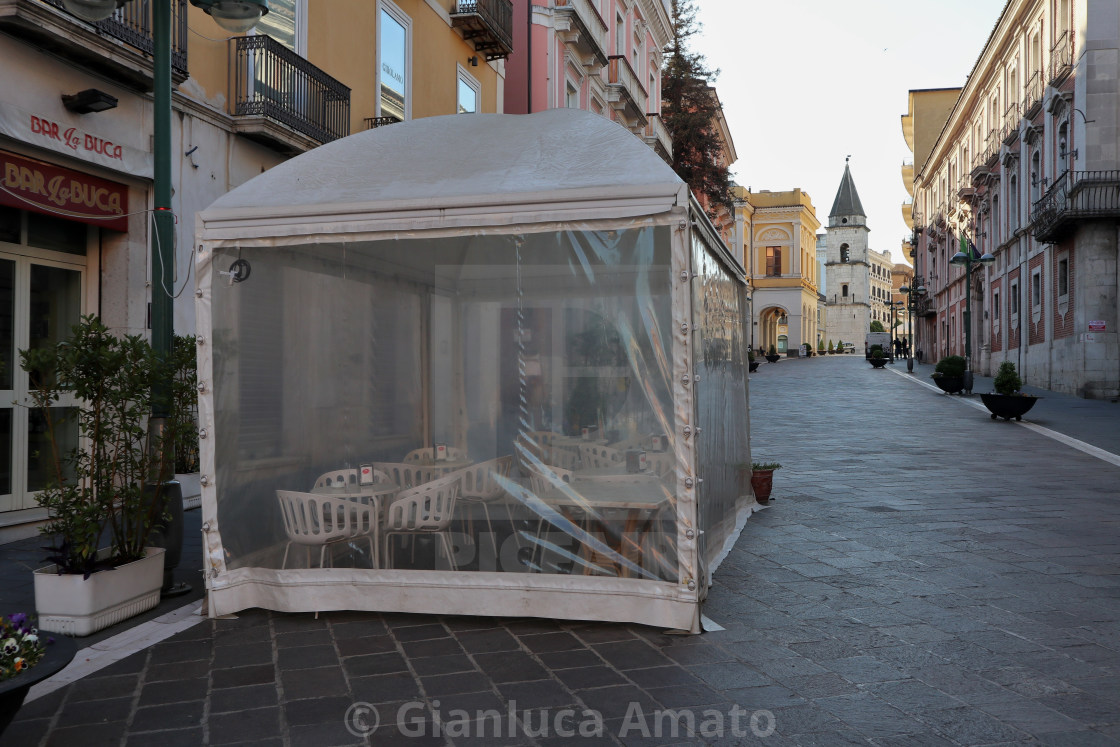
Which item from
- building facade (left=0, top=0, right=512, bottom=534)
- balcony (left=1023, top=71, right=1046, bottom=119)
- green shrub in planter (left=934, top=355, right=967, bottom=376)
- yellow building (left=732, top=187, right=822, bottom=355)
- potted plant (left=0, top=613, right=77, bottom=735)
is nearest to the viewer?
potted plant (left=0, top=613, right=77, bottom=735)

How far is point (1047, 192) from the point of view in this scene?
26.7 m

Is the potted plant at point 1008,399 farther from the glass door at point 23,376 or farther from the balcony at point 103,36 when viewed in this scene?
the glass door at point 23,376

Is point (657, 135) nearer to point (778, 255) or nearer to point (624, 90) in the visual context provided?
point (624, 90)

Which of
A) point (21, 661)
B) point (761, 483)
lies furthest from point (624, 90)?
point (21, 661)

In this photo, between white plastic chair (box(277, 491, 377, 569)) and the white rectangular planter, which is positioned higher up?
white plastic chair (box(277, 491, 377, 569))

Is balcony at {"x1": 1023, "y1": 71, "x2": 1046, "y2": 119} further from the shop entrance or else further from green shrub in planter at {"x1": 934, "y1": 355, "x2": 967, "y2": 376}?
the shop entrance

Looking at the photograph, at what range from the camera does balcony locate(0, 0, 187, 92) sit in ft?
24.6

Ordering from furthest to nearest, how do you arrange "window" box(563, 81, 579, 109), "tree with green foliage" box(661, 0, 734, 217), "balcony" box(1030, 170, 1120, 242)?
"tree with green foliage" box(661, 0, 734, 217), "balcony" box(1030, 170, 1120, 242), "window" box(563, 81, 579, 109)

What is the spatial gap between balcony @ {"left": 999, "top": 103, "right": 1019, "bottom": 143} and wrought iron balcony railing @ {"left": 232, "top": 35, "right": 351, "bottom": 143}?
28146 mm

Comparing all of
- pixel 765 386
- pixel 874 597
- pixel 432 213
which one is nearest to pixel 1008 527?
pixel 874 597

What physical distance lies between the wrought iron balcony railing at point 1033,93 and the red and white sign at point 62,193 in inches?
1112

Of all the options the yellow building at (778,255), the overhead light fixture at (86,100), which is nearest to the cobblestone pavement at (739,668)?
the overhead light fixture at (86,100)

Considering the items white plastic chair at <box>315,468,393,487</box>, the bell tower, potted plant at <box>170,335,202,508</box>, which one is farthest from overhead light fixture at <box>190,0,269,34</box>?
the bell tower

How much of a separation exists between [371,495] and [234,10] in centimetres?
325
